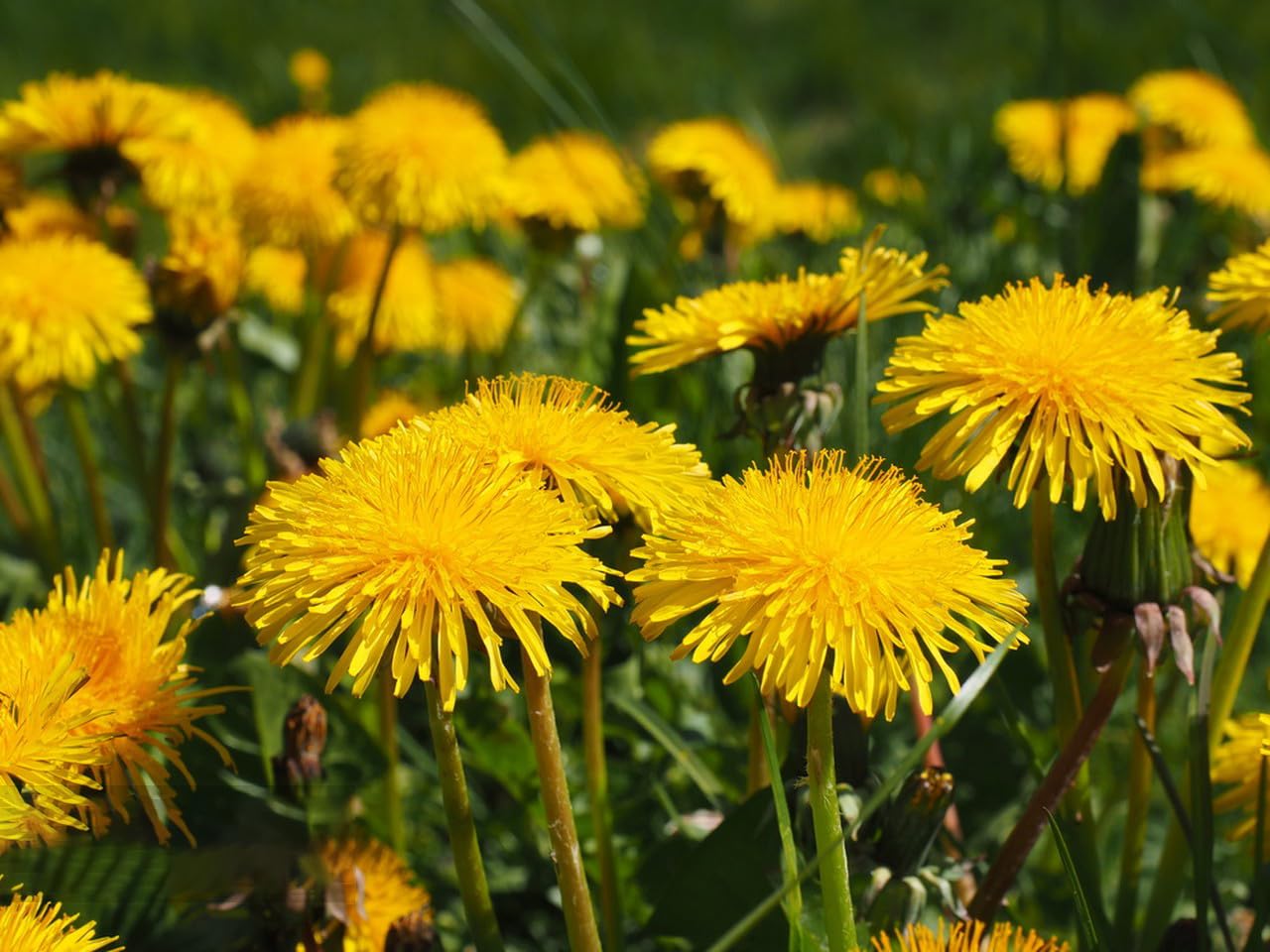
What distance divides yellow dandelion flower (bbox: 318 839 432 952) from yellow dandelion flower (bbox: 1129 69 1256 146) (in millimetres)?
1997

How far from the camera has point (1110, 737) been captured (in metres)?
1.35

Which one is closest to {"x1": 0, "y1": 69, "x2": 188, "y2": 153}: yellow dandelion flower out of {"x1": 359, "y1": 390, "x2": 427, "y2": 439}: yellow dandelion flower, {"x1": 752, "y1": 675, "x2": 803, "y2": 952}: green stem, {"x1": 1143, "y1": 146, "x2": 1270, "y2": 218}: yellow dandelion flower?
{"x1": 359, "y1": 390, "x2": 427, "y2": 439}: yellow dandelion flower

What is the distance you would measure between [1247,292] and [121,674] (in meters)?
0.77

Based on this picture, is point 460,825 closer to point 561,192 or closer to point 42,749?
point 42,749

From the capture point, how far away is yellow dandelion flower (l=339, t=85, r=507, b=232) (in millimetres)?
1407

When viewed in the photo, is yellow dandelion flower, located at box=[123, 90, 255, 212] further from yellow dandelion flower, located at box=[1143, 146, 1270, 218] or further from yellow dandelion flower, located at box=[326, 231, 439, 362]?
yellow dandelion flower, located at box=[1143, 146, 1270, 218]

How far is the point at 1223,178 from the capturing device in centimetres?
210

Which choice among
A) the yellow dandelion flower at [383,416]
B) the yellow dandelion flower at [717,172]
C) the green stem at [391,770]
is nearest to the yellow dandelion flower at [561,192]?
the yellow dandelion flower at [717,172]

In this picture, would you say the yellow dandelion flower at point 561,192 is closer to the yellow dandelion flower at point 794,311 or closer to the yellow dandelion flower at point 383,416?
the yellow dandelion flower at point 383,416

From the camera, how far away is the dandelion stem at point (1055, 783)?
2.68 ft

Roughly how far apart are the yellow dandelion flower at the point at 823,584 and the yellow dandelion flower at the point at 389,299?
1055 mm

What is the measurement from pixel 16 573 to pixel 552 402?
0.83m

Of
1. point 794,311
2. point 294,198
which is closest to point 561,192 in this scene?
point 294,198

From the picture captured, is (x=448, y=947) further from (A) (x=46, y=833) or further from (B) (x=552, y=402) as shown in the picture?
(B) (x=552, y=402)
